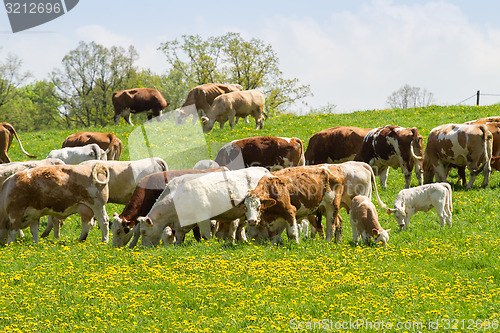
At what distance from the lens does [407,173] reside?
2189 cm

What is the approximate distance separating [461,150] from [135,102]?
1069 inches

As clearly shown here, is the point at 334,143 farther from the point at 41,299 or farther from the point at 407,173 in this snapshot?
the point at 41,299

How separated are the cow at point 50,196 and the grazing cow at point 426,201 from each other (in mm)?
8330

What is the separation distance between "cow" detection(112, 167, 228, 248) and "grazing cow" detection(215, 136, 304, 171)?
5781 millimetres

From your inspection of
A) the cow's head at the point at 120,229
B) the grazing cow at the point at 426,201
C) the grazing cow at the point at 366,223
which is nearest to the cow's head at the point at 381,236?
the grazing cow at the point at 366,223

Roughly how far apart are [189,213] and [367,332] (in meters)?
7.07

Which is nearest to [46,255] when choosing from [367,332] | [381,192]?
[367,332]

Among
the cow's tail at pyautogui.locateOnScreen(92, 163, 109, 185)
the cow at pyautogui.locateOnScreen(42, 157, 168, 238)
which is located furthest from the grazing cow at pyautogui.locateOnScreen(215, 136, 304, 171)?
the cow's tail at pyautogui.locateOnScreen(92, 163, 109, 185)

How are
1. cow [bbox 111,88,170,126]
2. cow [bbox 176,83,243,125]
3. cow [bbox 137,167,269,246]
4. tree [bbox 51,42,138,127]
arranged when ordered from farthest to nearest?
tree [bbox 51,42,138,127]
cow [bbox 111,88,170,126]
cow [bbox 176,83,243,125]
cow [bbox 137,167,269,246]

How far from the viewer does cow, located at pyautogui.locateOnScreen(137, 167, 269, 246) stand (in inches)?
579

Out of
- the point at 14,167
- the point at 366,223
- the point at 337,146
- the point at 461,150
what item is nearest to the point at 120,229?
the point at 14,167

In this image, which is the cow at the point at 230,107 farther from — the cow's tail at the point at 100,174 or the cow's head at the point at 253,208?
the cow's head at the point at 253,208

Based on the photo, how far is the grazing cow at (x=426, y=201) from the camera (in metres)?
16.3

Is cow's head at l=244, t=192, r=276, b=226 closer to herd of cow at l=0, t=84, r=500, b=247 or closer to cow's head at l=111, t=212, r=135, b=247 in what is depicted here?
herd of cow at l=0, t=84, r=500, b=247
